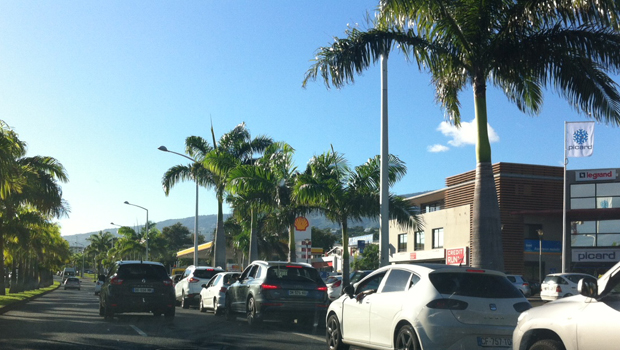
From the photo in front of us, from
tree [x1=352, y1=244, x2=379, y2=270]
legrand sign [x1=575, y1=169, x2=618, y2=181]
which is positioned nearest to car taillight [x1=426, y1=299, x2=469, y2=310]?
legrand sign [x1=575, y1=169, x2=618, y2=181]

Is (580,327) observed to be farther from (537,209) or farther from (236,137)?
(537,209)

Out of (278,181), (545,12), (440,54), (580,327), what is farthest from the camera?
(278,181)

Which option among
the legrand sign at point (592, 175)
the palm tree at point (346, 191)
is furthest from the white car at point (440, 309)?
the legrand sign at point (592, 175)

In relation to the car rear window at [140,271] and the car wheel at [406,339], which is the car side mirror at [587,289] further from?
the car rear window at [140,271]

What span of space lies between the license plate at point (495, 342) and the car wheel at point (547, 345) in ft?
5.43

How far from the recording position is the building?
45531 millimetres

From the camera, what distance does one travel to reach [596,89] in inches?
567

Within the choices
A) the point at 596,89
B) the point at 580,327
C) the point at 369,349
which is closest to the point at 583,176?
the point at 596,89

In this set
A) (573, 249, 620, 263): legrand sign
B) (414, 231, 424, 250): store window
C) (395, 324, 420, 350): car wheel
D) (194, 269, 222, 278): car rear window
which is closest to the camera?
(395, 324, 420, 350): car wheel

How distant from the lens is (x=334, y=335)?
446 inches

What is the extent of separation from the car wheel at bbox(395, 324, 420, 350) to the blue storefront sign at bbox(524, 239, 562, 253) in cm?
3991

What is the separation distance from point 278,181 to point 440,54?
587 inches

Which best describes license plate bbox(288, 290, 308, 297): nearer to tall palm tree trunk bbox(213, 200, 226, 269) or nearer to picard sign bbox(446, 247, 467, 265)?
tall palm tree trunk bbox(213, 200, 226, 269)

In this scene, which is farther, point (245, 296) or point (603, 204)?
point (603, 204)
